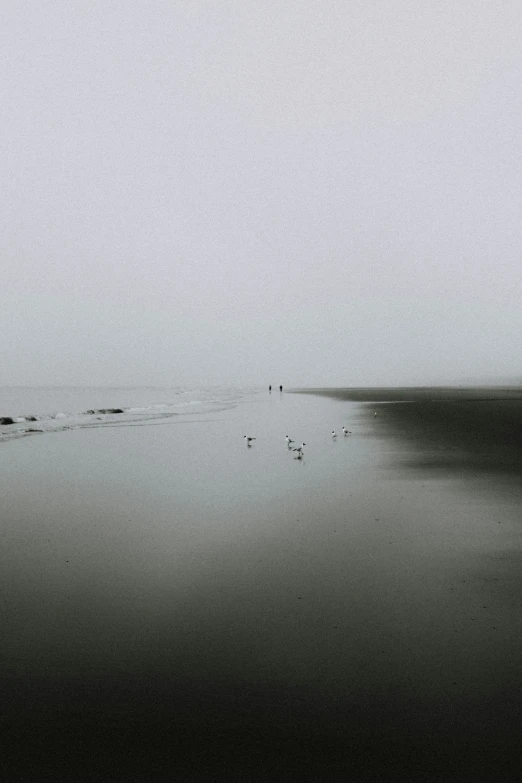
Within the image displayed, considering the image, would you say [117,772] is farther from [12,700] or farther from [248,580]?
[248,580]

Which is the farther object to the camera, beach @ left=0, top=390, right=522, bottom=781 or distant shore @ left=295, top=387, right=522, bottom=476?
distant shore @ left=295, top=387, right=522, bottom=476

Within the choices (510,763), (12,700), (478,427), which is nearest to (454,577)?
(510,763)

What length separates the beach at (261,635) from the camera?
298 cm

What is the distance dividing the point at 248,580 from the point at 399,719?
8.63 feet

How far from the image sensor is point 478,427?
23453mm

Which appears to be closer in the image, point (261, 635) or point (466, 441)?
point (261, 635)

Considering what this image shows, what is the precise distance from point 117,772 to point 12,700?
1175mm

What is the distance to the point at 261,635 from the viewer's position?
4309 millimetres

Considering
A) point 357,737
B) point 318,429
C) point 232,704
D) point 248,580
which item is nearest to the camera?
point 357,737

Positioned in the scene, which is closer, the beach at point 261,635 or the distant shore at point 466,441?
the beach at point 261,635

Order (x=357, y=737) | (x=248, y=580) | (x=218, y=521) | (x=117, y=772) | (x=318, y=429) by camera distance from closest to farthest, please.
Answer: (x=117, y=772) → (x=357, y=737) → (x=248, y=580) → (x=218, y=521) → (x=318, y=429)

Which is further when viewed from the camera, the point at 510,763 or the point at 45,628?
the point at 45,628

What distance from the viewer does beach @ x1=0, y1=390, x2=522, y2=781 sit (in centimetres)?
298

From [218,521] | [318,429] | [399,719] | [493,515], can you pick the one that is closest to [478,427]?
[318,429]
